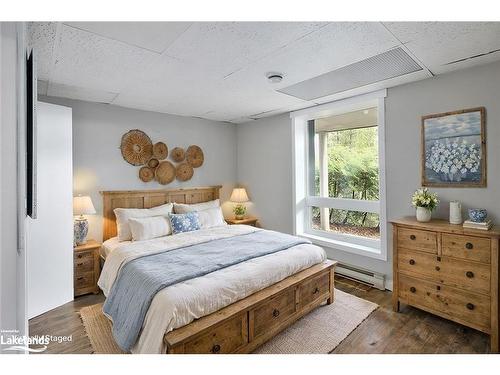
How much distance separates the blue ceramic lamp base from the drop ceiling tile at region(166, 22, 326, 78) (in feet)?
7.18

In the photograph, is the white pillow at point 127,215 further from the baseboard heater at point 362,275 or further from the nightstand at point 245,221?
the baseboard heater at point 362,275

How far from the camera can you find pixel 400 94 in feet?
8.75

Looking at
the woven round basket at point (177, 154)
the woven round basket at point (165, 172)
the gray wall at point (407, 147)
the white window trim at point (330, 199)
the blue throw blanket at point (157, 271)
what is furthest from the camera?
the woven round basket at point (177, 154)

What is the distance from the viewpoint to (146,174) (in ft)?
11.8

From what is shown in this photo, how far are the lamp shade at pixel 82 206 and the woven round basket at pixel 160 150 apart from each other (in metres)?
1.11

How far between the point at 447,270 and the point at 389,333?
72 cm

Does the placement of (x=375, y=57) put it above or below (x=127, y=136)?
above

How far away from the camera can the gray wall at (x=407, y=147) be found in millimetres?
2137

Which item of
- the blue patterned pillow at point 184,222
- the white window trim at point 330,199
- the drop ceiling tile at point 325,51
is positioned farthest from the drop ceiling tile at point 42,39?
the white window trim at point 330,199

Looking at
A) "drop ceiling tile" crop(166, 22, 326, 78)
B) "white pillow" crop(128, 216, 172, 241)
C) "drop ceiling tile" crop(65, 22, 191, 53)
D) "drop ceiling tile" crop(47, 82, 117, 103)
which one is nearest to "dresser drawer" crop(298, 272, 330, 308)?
"white pillow" crop(128, 216, 172, 241)

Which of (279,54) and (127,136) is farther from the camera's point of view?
(127,136)

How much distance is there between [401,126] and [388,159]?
14.5 inches
